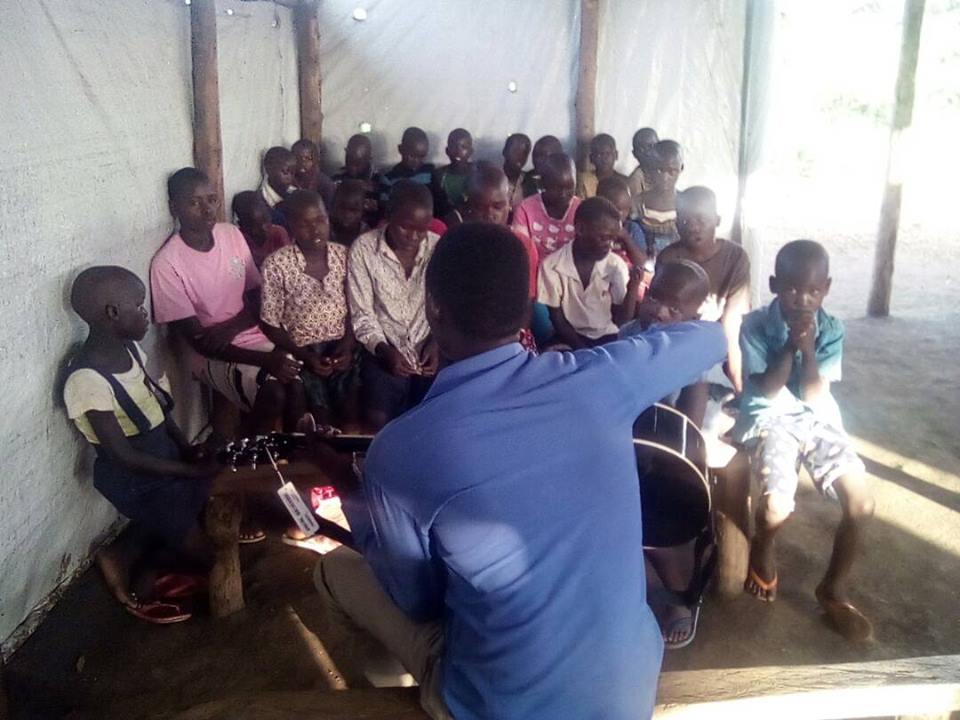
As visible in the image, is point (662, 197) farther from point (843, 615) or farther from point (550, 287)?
point (843, 615)

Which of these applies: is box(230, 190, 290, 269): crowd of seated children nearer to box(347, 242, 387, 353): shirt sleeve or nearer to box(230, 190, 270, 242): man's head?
box(230, 190, 270, 242): man's head

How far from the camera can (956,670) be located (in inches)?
74.4

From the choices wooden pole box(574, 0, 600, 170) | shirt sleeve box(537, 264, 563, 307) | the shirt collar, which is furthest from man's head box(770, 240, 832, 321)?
wooden pole box(574, 0, 600, 170)

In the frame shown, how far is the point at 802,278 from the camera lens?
275 cm

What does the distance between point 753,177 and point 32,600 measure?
16.7ft

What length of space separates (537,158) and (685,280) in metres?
2.89

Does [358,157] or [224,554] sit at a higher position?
[358,157]

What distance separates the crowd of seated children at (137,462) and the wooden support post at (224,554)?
2.3 inches

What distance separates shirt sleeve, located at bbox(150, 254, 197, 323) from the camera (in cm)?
340

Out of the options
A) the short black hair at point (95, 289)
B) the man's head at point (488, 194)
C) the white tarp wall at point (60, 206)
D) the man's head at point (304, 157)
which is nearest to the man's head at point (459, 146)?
the man's head at point (304, 157)

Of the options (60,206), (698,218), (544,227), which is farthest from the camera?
(544,227)

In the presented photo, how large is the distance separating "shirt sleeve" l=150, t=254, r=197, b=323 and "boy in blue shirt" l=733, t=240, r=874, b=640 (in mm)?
2346

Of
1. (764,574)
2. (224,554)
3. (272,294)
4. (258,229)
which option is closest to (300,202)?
(272,294)

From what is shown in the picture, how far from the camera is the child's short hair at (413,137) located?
5.46 m
